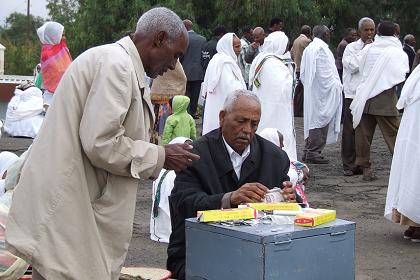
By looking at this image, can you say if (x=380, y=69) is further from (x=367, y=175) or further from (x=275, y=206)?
(x=275, y=206)

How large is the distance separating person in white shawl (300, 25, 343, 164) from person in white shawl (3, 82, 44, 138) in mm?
4386

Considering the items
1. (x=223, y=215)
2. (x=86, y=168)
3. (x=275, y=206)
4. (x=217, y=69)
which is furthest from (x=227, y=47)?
(x=86, y=168)

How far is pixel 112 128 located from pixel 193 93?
12.5 metres

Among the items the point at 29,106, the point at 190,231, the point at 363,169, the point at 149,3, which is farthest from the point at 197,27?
the point at 190,231

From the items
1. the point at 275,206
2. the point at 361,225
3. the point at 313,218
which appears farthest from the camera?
the point at 361,225

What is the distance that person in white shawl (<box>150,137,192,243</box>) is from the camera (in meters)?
6.74

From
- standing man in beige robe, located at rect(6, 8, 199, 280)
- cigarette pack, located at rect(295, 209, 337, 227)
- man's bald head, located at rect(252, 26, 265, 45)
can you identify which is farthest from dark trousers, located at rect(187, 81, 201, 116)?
standing man in beige robe, located at rect(6, 8, 199, 280)

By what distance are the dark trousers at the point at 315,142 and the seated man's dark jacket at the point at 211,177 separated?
6948 mm

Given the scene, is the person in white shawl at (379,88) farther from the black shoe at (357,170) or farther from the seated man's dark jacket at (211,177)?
the seated man's dark jacket at (211,177)

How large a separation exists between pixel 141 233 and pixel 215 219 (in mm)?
3816

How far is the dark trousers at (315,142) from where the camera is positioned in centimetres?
1138

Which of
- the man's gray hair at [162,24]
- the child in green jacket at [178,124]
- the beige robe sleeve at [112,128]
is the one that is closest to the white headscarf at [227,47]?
the child in green jacket at [178,124]

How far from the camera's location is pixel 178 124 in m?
9.53

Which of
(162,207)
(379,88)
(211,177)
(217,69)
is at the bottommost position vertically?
(162,207)
